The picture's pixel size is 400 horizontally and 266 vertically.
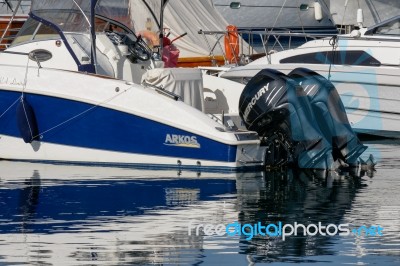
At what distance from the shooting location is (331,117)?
1499cm

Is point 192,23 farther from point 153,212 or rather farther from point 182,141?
point 153,212

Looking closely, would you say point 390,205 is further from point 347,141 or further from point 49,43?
point 49,43

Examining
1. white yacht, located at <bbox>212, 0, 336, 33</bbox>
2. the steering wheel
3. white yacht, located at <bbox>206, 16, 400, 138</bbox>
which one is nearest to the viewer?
the steering wheel

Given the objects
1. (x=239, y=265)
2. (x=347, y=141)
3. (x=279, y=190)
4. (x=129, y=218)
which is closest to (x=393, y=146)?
(x=347, y=141)

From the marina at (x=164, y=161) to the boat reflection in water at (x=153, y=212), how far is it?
0.02m

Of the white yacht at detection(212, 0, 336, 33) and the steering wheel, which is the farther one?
the white yacht at detection(212, 0, 336, 33)

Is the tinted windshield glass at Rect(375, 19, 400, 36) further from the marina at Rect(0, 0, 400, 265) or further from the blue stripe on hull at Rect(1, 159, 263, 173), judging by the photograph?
the blue stripe on hull at Rect(1, 159, 263, 173)

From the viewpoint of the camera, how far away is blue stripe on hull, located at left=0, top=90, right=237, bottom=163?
47.5 feet

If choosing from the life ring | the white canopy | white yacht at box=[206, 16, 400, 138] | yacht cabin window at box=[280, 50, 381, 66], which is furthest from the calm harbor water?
the white canopy

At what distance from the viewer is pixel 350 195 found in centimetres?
1321

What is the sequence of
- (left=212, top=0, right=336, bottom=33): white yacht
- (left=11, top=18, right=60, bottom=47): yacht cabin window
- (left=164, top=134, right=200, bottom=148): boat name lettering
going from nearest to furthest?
(left=164, top=134, right=200, bottom=148): boat name lettering → (left=11, top=18, right=60, bottom=47): yacht cabin window → (left=212, top=0, right=336, bottom=33): white yacht

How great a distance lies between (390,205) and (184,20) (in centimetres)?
1503

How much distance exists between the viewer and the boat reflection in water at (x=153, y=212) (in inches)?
400

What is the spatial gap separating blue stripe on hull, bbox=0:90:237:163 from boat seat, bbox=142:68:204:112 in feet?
2.45
